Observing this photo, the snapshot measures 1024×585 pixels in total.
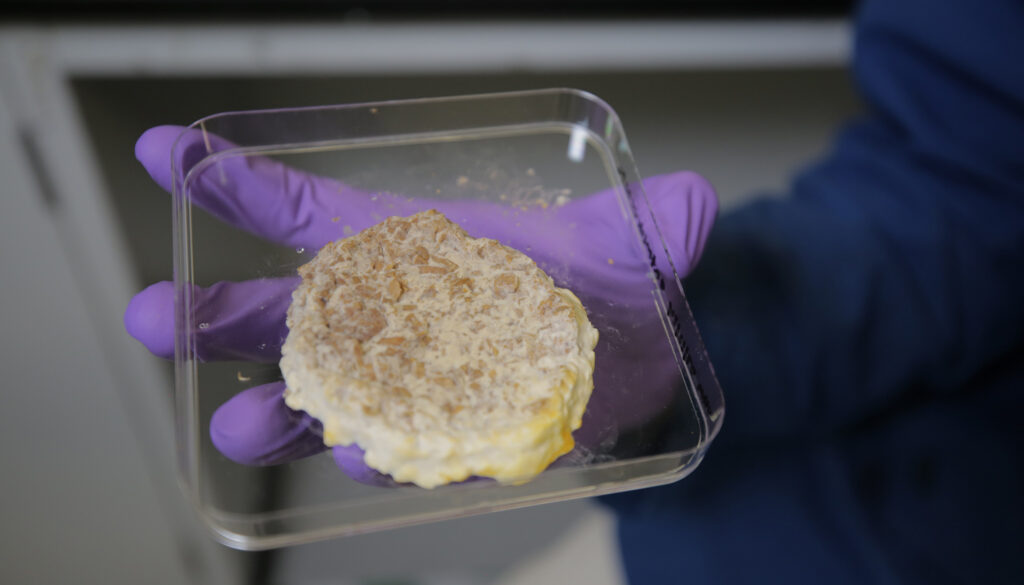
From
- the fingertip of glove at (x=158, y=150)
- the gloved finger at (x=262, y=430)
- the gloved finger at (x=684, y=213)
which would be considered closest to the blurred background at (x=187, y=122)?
the fingertip of glove at (x=158, y=150)

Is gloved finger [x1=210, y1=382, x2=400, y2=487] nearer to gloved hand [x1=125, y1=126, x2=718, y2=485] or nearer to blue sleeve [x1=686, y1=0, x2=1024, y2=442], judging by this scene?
gloved hand [x1=125, y1=126, x2=718, y2=485]

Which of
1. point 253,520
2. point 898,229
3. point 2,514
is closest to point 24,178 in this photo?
point 2,514

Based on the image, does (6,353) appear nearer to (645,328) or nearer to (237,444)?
(237,444)

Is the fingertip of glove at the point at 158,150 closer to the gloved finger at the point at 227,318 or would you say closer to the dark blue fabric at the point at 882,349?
the gloved finger at the point at 227,318

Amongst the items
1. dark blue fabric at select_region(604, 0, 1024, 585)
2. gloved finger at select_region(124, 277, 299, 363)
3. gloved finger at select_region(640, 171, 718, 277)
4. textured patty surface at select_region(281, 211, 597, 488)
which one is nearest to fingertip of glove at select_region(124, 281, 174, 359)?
gloved finger at select_region(124, 277, 299, 363)

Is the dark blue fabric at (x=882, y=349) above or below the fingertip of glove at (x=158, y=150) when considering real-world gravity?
below
